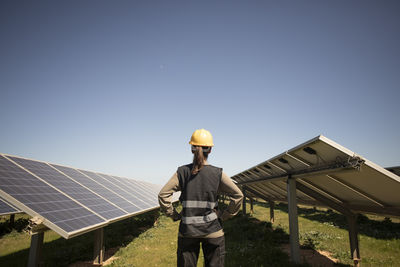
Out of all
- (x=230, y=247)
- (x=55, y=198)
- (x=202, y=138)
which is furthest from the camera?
(x=230, y=247)

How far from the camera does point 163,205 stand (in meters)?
3.49

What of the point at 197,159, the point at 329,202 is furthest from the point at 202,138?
the point at 329,202

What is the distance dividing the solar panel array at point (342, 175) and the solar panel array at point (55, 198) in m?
6.12

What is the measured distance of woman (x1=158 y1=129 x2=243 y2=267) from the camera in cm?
322

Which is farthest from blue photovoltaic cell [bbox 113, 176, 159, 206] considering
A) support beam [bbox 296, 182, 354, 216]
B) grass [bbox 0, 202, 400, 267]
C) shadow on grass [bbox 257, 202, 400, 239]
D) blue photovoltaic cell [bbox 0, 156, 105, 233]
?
shadow on grass [bbox 257, 202, 400, 239]

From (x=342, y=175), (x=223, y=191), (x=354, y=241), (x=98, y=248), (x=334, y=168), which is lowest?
(x=98, y=248)

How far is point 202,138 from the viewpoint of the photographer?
3.51 meters

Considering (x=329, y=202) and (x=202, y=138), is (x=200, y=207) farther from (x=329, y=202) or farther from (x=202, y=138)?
(x=329, y=202)

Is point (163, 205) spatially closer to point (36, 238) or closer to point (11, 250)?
point (36, 238)

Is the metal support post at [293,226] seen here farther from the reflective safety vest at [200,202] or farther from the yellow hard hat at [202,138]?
the yellow hard hat at [202,138]

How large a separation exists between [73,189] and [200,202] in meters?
6.72

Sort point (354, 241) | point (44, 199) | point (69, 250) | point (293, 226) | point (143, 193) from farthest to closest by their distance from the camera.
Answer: point (143, 193) < point (69, 250) < point (354, 241) < point (293, 226) < point (44, 199)

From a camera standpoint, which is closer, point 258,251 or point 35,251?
point 35,251

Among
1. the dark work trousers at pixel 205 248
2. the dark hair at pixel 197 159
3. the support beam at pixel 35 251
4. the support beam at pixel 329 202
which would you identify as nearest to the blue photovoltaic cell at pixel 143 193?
the support beam at pixel 35 251
